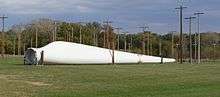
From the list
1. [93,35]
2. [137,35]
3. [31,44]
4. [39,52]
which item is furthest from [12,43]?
[39,52]

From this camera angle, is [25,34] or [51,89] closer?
[51,89]

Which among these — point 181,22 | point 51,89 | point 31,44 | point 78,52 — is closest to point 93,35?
point 31,44

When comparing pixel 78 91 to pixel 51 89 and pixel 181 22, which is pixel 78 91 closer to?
pixel 51 89

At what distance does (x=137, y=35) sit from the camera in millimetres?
176625

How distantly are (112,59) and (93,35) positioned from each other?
229 ft

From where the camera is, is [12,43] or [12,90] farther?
[12,43]

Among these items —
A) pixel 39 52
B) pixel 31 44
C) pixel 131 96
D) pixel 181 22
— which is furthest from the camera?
pixel 31 44

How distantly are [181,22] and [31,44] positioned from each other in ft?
204

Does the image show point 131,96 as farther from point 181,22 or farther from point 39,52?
point 181,22

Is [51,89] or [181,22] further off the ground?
[181,22]

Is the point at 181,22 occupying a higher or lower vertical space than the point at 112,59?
higher

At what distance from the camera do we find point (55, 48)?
72.6m

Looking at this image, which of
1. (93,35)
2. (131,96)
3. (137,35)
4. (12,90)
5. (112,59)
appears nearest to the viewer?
(131,96)

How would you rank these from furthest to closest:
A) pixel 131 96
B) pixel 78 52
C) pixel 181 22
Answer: pixel 181 22 → pixel 78 52 → pixel 131 96
